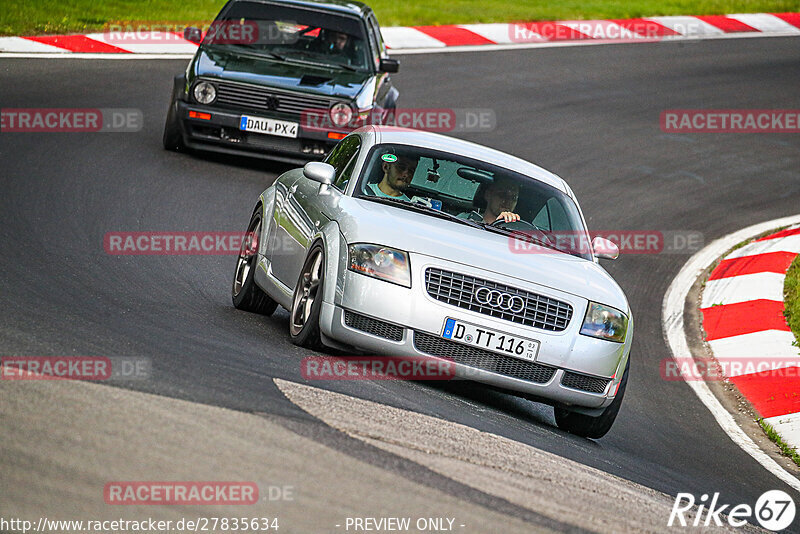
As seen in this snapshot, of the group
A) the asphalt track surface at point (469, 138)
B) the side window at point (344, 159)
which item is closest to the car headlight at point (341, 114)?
the asphalt track surface at point (469, 138)

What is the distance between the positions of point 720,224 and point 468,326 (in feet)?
27.5

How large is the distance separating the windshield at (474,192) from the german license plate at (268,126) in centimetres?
491

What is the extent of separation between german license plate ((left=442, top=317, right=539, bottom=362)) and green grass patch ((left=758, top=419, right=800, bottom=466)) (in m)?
2.49

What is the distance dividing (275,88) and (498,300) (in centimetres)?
659

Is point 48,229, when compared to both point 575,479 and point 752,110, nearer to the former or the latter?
point 575,479

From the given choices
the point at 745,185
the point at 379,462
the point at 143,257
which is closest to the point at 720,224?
the point at 745,185

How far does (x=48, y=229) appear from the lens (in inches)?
377

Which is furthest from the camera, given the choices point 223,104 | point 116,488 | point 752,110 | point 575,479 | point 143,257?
point 752,110

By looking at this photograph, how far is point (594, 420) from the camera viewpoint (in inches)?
289

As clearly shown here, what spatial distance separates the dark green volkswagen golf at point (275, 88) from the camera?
12.7 metres
